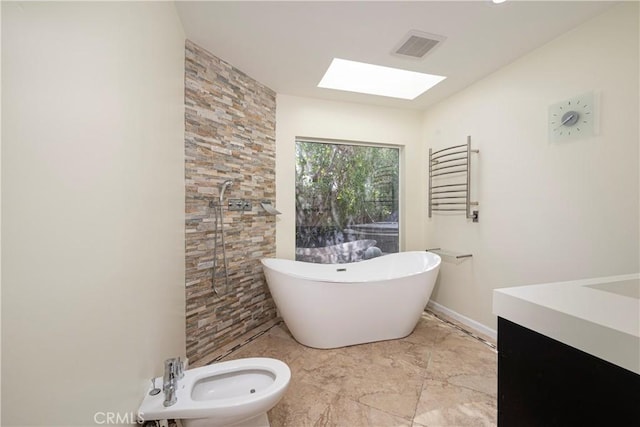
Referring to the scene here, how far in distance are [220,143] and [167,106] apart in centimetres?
65

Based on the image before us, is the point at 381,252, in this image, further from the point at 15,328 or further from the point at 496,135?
the point at 15,328

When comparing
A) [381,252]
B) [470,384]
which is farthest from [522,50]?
[470,384]

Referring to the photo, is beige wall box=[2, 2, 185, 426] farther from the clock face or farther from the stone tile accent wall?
the clock face

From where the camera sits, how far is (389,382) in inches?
72.2

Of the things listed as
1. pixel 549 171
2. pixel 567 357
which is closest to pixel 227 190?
pixel 567 357

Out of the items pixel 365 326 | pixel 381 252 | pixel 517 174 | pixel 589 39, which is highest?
pixel 589 39

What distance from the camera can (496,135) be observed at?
241cm

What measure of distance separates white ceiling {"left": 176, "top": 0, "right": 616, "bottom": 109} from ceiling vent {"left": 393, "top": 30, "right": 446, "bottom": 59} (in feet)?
0.14

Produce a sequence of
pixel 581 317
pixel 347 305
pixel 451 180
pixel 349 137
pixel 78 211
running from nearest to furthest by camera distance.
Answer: pixel 581 317 < pixel 78 211 < pixel 347 305 < pixel 451 180 < pixel 349 137

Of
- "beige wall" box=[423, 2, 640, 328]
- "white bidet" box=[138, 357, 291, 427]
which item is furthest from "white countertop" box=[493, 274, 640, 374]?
"beige wall" box=[423, 2, 640, 328]

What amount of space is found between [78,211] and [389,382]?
6.60 feet

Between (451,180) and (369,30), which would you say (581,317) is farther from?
(451,180)

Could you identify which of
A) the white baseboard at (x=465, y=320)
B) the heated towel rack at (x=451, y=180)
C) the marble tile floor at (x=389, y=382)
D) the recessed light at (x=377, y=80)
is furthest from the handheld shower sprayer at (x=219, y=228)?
the white baseboard at (x=465, y=320)

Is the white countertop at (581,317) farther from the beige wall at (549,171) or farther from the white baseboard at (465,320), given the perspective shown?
the white baseboard at (465,320)
